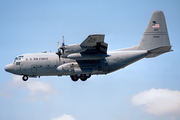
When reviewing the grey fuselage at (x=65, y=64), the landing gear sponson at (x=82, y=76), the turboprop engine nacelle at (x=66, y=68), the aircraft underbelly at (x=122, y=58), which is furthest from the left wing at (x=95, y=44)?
the landing gear sponson at (x=82, y=76)

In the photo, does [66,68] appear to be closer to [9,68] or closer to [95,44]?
[95,44]

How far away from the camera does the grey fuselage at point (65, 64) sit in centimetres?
2350

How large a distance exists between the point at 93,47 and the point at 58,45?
14.1 feet

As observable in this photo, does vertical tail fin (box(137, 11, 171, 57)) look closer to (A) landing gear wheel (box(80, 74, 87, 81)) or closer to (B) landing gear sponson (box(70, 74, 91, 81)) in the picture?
(B) landing gear sponson (box(70, 74, 91, 81))

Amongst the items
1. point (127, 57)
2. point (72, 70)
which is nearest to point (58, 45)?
point (72, 70)

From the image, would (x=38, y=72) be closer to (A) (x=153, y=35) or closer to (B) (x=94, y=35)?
(B) (x=94, y=35)

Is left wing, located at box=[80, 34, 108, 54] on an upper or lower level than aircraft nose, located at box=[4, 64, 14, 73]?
upper

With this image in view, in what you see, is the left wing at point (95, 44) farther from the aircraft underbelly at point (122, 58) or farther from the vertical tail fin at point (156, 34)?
the vertical tail fin at point (156, 34)

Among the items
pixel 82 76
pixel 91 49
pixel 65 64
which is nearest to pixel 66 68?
pixel 65 64

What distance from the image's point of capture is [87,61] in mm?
23625

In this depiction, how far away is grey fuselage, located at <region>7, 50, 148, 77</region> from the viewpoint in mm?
23500

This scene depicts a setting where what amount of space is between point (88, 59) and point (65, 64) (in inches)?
94.0

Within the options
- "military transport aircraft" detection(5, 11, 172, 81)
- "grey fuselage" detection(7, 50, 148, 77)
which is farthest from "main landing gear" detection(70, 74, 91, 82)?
"grey fuselage" detection(7, 50, 148, 77)

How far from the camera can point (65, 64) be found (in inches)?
927
